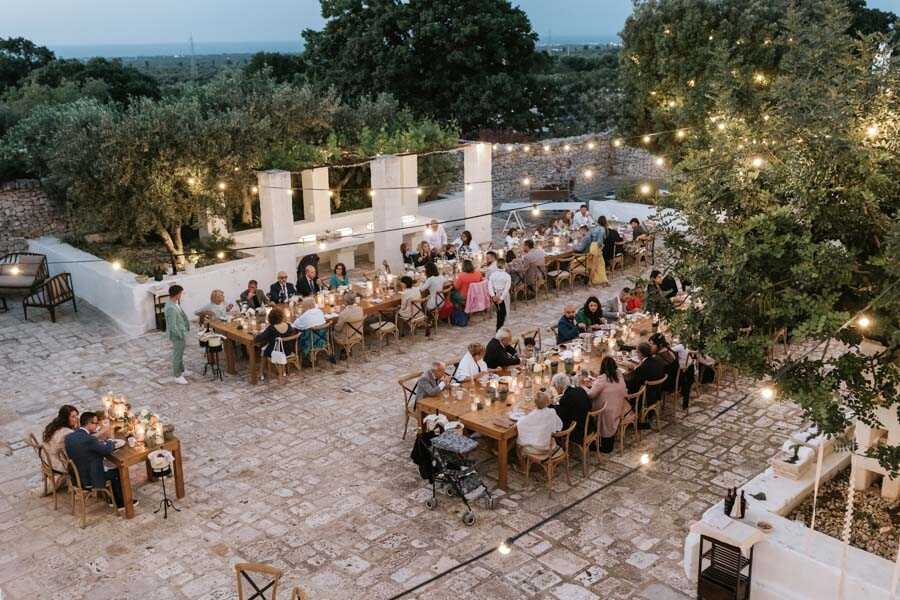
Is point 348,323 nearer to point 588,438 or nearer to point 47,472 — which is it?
point 588,438

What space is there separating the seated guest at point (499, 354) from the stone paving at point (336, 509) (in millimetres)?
1319

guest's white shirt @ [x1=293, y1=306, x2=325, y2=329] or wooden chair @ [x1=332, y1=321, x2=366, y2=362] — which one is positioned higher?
guest's white shirt @ [x1=293, y1=306, x2=325, y2=329]

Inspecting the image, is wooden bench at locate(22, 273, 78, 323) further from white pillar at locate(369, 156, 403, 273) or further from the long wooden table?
the long wooden table

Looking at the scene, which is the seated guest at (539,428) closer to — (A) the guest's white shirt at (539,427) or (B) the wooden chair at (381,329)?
(A) the guest's white shirt at (539,427)

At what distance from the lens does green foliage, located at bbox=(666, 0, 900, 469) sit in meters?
5.04

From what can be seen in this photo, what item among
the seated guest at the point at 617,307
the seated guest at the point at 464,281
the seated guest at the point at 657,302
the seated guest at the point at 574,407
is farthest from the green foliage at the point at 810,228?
the seated guest at the point at 464,281

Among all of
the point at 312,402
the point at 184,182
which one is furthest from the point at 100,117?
the point at 312,402

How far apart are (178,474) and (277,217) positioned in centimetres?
745

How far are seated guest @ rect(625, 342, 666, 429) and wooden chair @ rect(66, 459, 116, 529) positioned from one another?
223 inches

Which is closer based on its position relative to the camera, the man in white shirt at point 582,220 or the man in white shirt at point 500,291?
the man in white shirt at point 500,291

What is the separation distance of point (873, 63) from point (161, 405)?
886cm

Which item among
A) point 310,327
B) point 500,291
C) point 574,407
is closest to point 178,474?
point 310,327

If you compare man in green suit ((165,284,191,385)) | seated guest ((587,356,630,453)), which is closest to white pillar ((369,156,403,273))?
man in green suit ((165,284,191,385))

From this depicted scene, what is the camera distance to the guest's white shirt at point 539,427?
26.9ft
